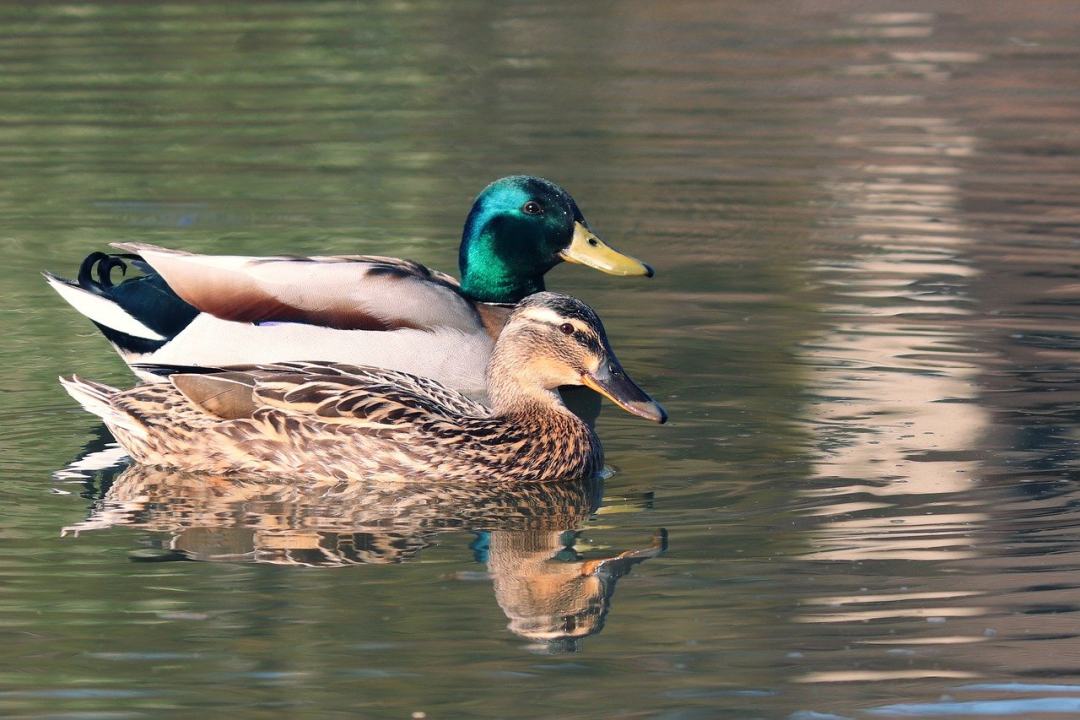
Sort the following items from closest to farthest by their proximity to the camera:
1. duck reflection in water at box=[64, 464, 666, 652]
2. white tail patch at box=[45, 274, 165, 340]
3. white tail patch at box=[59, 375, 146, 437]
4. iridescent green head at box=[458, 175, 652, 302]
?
duck reflection in water at box=[64, 464, 666, 652] < white tail patch at box=[59, 375, 146, 437] < white tail patch at box=[45, 274, 165, 340] < iridescent green head at box=[458, 175, 652, 302]

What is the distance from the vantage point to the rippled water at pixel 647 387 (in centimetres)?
679

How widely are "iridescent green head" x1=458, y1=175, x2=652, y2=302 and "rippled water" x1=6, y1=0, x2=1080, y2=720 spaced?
689 millimetres

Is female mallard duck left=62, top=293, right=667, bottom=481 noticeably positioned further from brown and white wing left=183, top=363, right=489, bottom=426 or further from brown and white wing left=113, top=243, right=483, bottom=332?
brown and white wing left=113, top=243, right=483, bottom=332

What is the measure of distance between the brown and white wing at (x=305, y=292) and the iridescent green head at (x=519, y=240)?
55 cm

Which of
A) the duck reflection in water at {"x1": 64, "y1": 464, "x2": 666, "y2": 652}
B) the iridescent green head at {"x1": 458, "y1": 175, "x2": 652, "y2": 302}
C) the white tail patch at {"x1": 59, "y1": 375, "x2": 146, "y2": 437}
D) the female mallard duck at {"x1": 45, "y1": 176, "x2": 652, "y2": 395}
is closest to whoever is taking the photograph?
the duck reflection in water at {"x1": 64, "y1": 464, "x2": 666, "y2": 652}

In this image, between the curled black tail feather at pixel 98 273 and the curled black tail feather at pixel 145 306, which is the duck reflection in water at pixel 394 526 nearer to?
the curled black tail feather at pixel 145 306

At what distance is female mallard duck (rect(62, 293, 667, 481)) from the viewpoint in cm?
907

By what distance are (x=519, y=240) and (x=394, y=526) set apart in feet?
10.3

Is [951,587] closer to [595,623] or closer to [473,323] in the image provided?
[595,623]

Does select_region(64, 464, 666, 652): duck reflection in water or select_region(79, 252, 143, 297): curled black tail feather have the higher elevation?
select_region(79, 252, 143, 297): curled black tail feather

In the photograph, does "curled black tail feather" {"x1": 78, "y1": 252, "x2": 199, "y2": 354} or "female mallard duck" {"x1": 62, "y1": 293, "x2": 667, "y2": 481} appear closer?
"female mallard duck" {"x1": 62, "y1": 293, "x2": 667, "y2": 481}

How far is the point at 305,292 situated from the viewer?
10.7m

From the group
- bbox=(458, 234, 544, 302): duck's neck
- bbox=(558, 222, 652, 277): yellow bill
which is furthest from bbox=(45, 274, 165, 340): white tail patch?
bbox=(558, 222, 652, 277): yellow bill

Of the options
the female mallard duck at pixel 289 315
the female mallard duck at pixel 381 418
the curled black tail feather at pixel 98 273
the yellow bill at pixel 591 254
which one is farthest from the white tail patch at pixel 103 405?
the yellow bill at pixel 591 254
